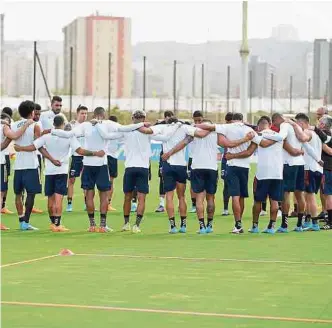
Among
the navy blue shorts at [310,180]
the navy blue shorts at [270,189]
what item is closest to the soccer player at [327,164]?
the navy blue shorts at [310,180]

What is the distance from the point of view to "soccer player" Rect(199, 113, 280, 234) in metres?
18.3

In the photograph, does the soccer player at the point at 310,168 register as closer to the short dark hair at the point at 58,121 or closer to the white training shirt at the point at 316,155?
the white training shirt at the point at 316,155

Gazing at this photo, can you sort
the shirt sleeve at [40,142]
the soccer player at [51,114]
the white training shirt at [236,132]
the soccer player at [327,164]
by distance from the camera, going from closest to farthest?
1. the white training shirt at [236,132]
2. the shirt sleeve at [40,142]
3. the soccer player at [327,164]
4. the soccer player at [51,114]

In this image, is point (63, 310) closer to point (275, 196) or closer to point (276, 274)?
point (276, 274)

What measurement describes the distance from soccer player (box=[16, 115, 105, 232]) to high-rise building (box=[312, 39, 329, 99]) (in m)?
165

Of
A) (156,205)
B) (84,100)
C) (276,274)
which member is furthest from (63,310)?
(84,100)

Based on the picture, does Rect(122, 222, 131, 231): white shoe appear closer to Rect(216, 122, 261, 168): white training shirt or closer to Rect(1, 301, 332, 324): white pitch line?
Rect(216, 122, 261, 168): white training shirt

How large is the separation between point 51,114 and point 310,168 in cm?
513

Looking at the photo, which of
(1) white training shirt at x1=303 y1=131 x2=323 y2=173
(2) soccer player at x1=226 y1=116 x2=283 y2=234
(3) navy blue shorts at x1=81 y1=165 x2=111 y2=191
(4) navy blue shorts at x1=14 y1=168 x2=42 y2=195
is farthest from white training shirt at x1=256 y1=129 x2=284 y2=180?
(4) navy blue shorts at x1=14 y1=168 x2=42 y2=195

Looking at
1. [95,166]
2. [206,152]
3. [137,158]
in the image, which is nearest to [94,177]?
[95,166]

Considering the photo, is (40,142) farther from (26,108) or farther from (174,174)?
(174,174)

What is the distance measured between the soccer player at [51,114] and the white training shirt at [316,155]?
4.64 m

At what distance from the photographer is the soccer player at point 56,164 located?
61.6ft

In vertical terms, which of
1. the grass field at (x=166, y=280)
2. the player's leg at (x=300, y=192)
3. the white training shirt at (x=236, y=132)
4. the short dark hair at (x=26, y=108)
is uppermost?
the short dark hair at (x=26, y=108)
